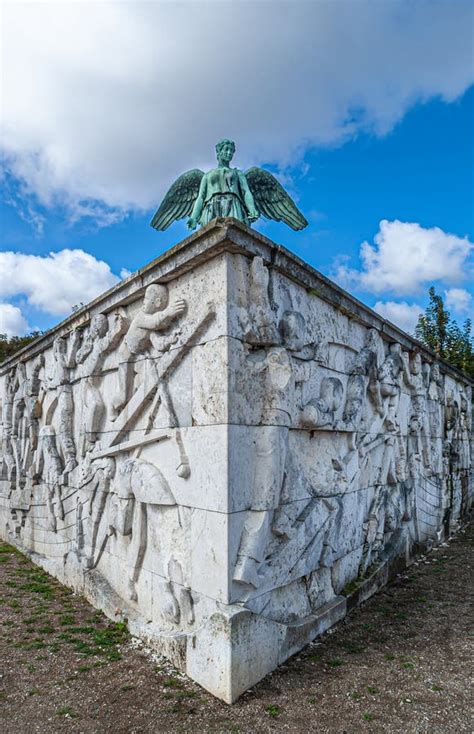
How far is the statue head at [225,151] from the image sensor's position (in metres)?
6.71

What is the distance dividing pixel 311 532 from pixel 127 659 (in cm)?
226

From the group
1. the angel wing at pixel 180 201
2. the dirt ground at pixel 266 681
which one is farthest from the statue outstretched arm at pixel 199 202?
the dirt ground at pixel 266 681

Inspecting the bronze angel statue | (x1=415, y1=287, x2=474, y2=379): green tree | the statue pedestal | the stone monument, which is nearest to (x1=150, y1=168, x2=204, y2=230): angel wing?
the bronze angel statue

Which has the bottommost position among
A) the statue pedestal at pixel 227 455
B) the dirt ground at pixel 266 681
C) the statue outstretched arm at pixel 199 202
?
the dirt ground at pixel 266 681

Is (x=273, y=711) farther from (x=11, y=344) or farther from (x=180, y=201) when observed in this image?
(x=11, y=344)

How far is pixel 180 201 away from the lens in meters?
7.09

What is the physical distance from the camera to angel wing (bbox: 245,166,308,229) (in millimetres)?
6914

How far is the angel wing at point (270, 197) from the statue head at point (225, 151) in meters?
0.37

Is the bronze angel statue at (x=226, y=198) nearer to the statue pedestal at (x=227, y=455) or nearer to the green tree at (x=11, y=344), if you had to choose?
the statue pedestal at (x=227, y=455)

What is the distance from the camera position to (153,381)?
5004 millimetres

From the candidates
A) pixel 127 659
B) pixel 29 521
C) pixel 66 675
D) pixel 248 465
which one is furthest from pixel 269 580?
pixel 29 521

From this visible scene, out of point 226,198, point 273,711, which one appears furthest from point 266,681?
point 226,198

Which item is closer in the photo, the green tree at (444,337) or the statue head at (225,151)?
the statue head at (225,151)

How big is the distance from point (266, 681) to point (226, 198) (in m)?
5.70
